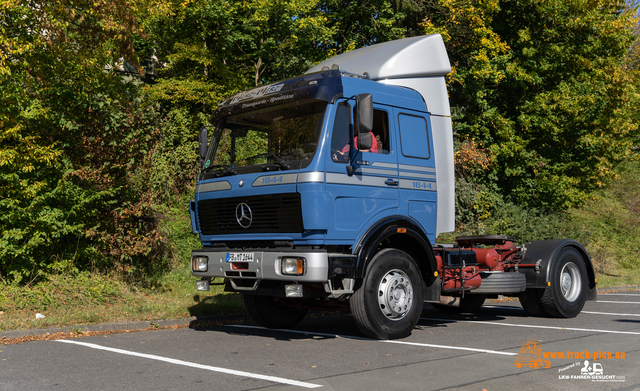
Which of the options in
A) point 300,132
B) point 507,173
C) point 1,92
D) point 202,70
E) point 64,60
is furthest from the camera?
point 202,70

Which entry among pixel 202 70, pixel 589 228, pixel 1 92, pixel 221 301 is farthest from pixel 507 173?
pixel 1 92

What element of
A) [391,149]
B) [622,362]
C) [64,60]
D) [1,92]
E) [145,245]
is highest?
[64,60]

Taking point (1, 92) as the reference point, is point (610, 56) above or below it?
above

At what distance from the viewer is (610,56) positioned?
22297 millimetres

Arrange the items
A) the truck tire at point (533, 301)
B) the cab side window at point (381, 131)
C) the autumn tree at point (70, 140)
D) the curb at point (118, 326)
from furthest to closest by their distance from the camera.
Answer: the truck tire at point (533, 301) → the autumn tree at point (70, 140) → the curb at point (118, 326) → the cab side window at point (381, 131)

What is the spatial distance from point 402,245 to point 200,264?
275 centimetres

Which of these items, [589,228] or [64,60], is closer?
[64,60]

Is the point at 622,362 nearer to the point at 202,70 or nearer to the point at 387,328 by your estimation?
the point at 387,328

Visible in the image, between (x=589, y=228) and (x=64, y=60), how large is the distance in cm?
2050

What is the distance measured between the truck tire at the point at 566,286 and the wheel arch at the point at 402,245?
8.19 feet

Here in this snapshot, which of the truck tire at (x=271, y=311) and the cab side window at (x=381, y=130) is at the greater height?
the cab side window at (x=381, y=130)

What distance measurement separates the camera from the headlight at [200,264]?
7.84m

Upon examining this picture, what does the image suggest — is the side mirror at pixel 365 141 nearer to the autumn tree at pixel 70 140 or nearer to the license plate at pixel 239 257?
the license plate at pixel 239 257

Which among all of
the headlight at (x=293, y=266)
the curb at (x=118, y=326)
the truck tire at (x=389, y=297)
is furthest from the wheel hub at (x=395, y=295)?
the curb at (x=118, y=326)
